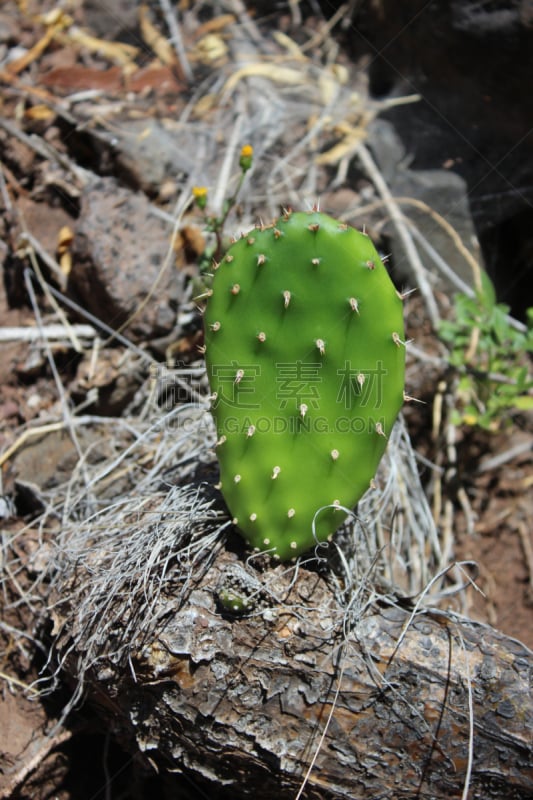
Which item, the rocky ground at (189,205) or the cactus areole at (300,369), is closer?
the cactus areole at (300,369)

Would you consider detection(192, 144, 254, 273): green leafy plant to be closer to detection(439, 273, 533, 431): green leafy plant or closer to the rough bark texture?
detection(439, 273, 533, 431): green leafy plant

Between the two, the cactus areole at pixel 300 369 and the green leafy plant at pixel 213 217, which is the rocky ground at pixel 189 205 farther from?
the cactus areole at pixel 300 369

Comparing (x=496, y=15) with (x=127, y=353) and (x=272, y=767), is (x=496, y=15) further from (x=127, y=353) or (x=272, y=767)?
(x=272, y=767)

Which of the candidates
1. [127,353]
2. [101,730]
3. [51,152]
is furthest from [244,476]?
[51,152]

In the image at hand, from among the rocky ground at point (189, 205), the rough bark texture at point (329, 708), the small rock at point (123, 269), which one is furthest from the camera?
the small rock at point (123, 269)

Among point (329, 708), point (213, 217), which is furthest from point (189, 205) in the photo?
point (329, 708)

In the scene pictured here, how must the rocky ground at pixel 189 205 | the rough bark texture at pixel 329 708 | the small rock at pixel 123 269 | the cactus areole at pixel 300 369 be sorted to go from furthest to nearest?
the small rock at pixel 123 269 → the rocky ground at pixel 189 205 → the rough bark texture at pixel 329 708 → the cactus areole at pixel 300 369

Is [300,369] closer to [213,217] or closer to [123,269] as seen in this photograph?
[213,217]

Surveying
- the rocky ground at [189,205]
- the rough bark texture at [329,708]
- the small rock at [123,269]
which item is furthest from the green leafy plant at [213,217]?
the rough bark texture at [329,708]
